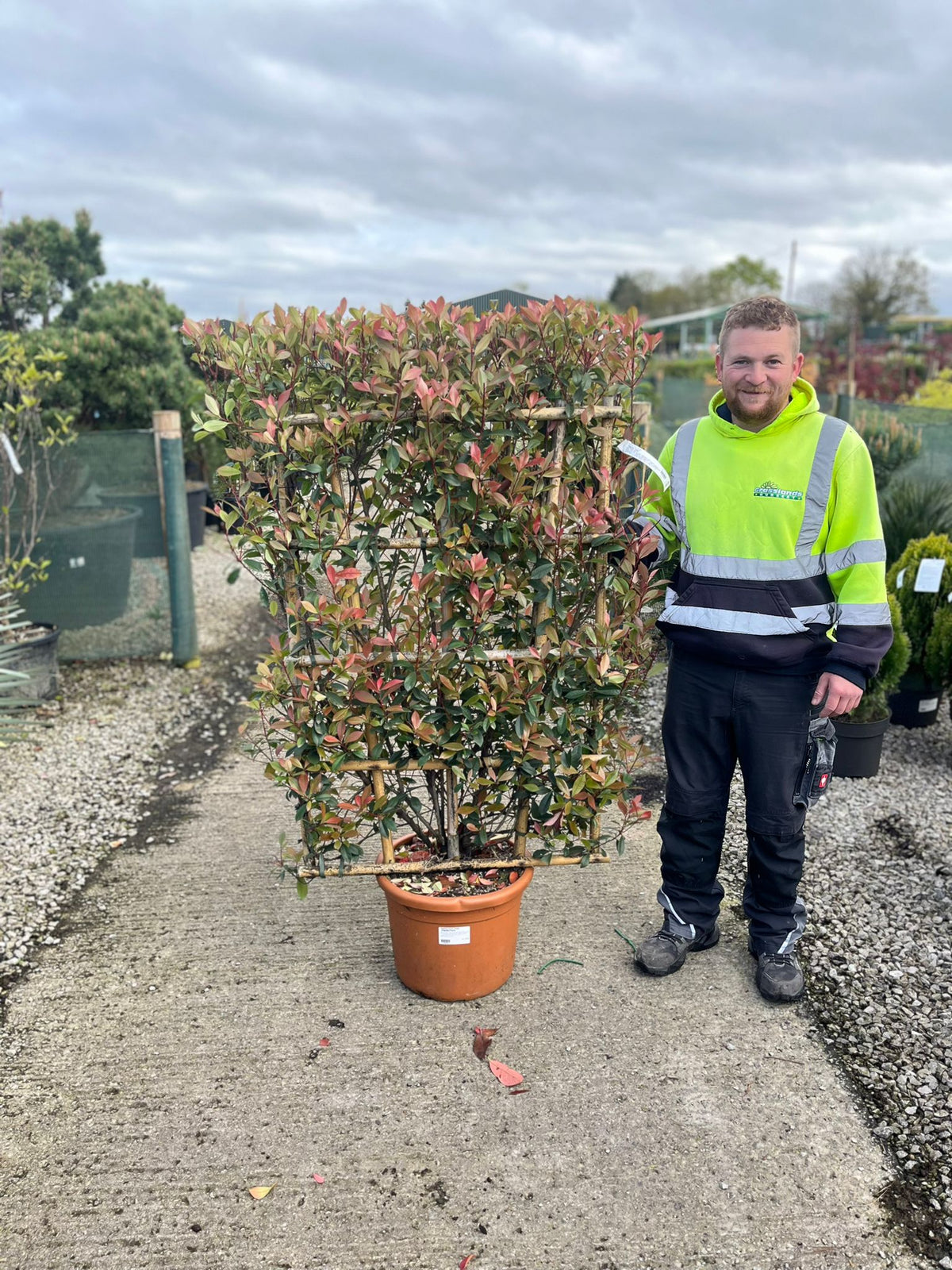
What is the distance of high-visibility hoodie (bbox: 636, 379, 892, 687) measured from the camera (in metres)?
2.59

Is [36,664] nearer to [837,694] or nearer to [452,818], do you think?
[452,818]

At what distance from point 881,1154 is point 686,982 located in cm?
78

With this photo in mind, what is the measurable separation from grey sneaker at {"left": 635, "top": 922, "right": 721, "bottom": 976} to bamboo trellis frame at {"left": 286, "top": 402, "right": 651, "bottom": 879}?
341 mm

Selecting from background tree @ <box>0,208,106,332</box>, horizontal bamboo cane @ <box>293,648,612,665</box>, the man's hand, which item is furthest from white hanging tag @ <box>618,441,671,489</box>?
background tree @ <box>0,208,106,332</box>

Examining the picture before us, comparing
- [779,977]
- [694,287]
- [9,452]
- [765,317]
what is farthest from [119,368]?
[694,287]

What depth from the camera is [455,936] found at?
2.82 metres

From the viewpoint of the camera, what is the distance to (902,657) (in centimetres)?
461

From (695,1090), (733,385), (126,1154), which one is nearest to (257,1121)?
(126,1154)

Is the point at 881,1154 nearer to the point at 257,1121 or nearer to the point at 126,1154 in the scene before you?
the point at 257,1121

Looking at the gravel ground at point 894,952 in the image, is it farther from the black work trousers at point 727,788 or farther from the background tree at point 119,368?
the background tree at point 119,368

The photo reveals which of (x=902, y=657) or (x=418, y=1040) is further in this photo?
(x=902, y=657)

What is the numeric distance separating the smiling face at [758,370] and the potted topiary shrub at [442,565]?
243 millimetres

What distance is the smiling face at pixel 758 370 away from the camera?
2561 mm

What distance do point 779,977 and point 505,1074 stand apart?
0.95m
